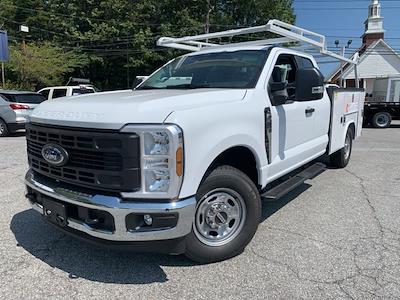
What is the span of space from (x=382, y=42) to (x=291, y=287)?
3569 centimetres

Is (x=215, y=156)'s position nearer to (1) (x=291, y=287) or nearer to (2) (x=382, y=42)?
(1) (x=291, y=287)

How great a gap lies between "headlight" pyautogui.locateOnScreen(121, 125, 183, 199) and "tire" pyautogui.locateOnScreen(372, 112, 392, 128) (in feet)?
57.8

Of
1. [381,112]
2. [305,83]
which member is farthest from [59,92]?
[305,83]

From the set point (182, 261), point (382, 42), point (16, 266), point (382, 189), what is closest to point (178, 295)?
point (182, 261)

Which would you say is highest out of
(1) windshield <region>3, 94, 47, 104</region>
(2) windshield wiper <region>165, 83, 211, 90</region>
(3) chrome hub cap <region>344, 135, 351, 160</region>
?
(2) windshield wiper <region>165, 83, 211, 90</region>

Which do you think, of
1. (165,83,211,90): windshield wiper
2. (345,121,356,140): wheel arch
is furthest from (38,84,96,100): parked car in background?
(165,83,211,90): windshield wiper

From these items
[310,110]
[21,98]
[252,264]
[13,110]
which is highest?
[310,110]

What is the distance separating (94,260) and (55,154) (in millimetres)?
1082

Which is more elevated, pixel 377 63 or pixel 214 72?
pixel 377 63

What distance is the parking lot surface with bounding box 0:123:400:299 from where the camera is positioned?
304cm

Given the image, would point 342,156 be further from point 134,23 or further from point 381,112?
point 134,23

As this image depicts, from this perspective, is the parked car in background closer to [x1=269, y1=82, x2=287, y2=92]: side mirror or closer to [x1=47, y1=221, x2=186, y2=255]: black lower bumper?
[x1=269, y1=82, x2=287, y2=92]: side mirror

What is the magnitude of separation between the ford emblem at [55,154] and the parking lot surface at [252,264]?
0.97m

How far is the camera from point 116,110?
2922 millimetres
